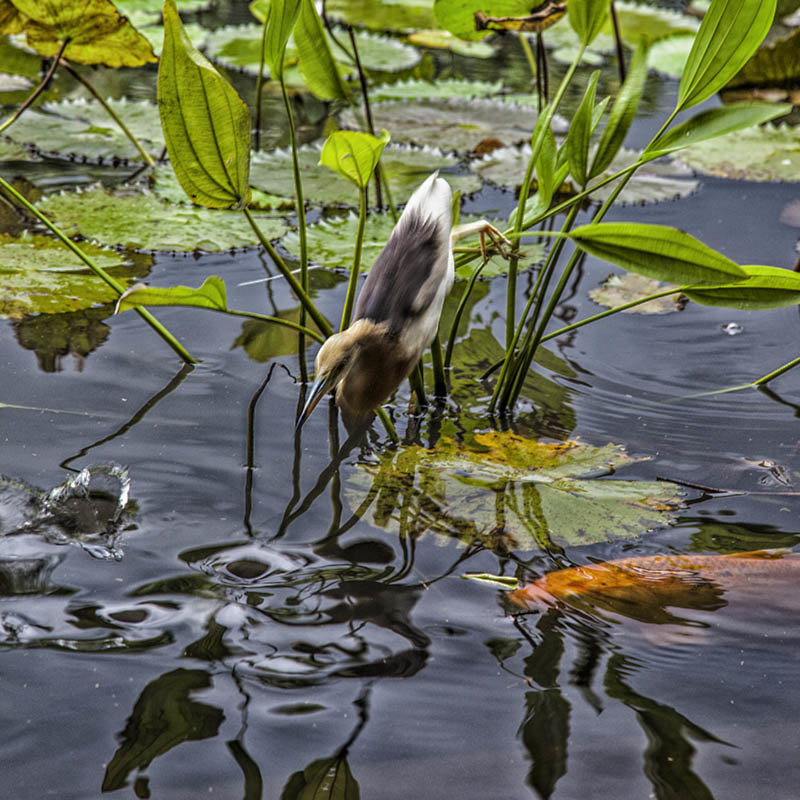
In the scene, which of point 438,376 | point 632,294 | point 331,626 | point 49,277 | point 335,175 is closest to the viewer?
point 331,626

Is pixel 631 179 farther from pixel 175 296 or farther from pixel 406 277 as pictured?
pixel 175 296

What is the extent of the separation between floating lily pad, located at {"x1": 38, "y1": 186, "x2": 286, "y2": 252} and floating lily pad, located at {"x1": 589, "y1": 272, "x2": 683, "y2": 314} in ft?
2.09

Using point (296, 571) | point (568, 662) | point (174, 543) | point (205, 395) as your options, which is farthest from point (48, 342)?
point (568, 662)

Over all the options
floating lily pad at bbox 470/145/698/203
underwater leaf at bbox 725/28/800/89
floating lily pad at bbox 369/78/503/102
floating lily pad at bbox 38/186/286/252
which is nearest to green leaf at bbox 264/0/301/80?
floating lily pad at bbox 38/186/286/252

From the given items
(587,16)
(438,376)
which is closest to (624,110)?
(587,16)

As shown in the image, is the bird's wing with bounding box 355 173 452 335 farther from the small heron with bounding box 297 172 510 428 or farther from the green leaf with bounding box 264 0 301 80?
the green leaf with bounding box 264 0 301 80

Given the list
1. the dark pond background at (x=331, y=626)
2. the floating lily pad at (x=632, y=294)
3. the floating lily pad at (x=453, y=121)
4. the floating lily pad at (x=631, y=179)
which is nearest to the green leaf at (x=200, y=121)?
the dark pond background at (x=331, y=626)

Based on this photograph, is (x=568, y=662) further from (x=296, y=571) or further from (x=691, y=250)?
(x=691, y=250)

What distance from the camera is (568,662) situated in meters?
0.79

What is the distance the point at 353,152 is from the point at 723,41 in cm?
40

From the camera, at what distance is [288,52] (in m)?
2.75

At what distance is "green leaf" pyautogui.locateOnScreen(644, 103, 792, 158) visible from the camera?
84 cm

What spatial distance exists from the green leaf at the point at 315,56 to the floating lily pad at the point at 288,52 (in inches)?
66.3

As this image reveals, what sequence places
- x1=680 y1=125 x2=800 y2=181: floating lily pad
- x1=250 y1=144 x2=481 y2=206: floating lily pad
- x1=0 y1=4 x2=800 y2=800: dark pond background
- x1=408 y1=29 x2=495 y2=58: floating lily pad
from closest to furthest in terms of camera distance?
1. x1=0 y1=4 x2=800 y2=800: dark pond background
2. x1=250 y1=144 x2=481 y2=206: floating lily pad
3. x1=680 y1=125 x2=800 y2=181: floating lily pad
4. x1=408 y1=29 x2=495 y2=58: floating lily pad
